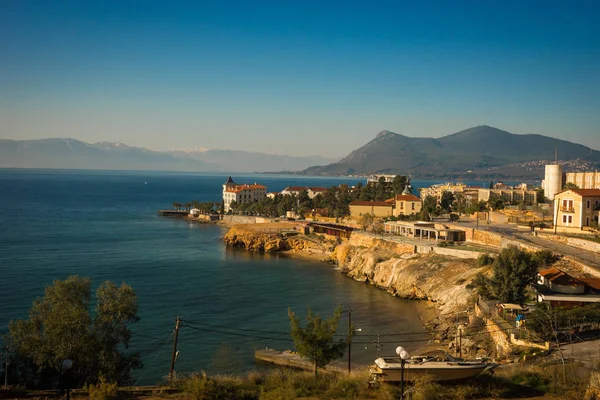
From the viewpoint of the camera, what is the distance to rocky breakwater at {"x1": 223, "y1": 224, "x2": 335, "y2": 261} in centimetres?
5291

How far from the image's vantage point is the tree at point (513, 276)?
23.3 metres

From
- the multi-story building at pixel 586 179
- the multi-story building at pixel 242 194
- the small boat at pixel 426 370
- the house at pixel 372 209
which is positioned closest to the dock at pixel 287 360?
the small boat at pixel 426 370

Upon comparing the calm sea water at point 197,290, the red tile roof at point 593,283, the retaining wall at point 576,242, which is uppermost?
the retaining wall at point 576,242

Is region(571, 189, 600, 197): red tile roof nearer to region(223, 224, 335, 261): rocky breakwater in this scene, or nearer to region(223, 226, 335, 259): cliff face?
region(223, 224, 335, 261): rocky breakwater

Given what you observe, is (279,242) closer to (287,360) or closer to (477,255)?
(477,255)

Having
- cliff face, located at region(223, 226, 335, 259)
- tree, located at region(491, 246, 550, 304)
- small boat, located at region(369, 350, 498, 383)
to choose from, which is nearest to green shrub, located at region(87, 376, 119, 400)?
small boat, located at region(369, 350, 498, 383)

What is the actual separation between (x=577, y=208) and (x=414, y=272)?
13286mm

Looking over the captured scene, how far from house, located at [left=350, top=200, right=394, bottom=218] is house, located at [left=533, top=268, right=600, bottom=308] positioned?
38550mm

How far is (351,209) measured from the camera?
6569cm

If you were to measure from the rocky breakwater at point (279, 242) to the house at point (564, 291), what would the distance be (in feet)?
90.9

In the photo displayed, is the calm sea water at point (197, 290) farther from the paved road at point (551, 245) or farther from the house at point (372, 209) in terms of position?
the house at point (372, 209)

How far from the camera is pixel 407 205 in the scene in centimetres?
6197

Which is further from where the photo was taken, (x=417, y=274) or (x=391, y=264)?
(x=391, y=264)

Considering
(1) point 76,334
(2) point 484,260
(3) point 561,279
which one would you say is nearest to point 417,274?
(2) point 484,260
